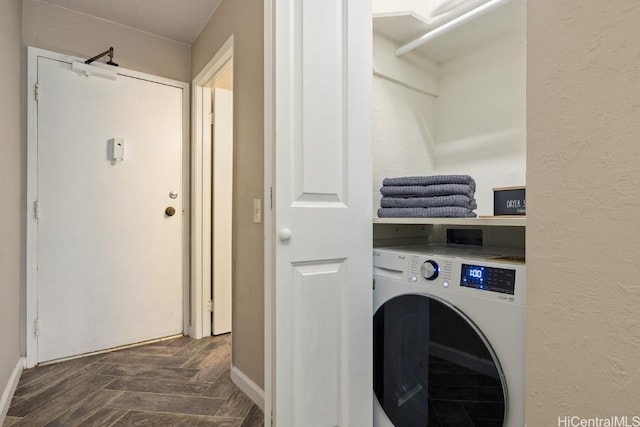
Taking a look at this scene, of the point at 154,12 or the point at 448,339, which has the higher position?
the point at 154,12

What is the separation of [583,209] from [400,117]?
4.17 feet

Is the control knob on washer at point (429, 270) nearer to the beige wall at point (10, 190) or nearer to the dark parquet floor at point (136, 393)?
the dark parquet floor at point (136, 393)

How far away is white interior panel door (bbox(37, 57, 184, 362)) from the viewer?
2230 mm

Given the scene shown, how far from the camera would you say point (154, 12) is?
2357 mm

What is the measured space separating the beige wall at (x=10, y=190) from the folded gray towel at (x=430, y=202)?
180 centimetres

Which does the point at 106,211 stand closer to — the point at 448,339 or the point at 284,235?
the point at 284,235

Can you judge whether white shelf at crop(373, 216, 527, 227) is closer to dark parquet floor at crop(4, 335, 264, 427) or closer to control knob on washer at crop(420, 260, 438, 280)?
control knob on washer at crop(420, 260, 438, 280)

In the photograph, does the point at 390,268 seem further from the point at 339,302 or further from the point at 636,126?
the point at 636,126

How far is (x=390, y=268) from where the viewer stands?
1318 mm

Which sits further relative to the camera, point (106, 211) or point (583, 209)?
point (106, 211)

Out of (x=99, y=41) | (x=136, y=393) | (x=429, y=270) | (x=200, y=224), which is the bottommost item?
A: (x=136, y=393)

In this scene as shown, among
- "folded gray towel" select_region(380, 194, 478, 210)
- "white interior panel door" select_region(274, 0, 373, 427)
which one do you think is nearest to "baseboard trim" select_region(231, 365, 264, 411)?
"white interior panel door" select_region(274, 0, 373, 427)

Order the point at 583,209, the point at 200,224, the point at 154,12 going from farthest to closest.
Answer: the point at 200,224 → the point at 154,12 → the point at 583,209

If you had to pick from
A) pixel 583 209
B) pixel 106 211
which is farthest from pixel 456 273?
pixel 106 211
